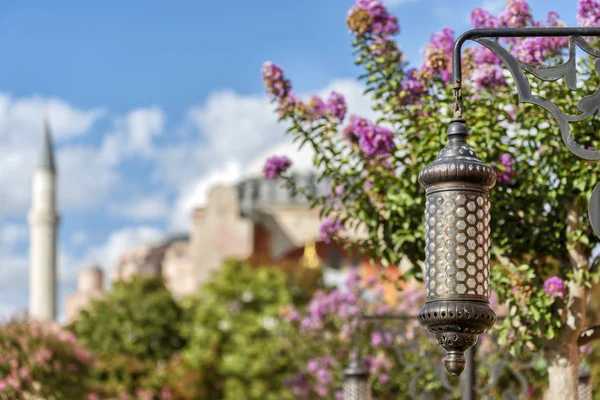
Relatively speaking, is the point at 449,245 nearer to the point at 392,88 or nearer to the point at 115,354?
the point at 392,88

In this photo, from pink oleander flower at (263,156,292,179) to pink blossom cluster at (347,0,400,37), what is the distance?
1.31 m

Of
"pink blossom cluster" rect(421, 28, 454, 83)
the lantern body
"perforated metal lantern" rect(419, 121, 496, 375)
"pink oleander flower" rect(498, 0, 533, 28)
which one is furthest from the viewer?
the lantern body

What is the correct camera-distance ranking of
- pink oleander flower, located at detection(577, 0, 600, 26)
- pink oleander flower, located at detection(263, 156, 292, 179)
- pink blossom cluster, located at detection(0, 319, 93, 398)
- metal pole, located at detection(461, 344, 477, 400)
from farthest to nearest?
pink blossom cluster, located at detection(0, 319, 93, 398) < metal pole, located at detection(461, 344, 477, 400) < pink oleander flower, located at detection(263, 156, 292, 179) < pink oleander flower, located at detection(577, 0, 600, 26)

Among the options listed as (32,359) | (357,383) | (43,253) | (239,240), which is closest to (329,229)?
(357,383)

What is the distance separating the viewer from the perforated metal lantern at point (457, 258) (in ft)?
17.2

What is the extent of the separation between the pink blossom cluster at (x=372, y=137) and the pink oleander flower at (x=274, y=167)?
0.75m

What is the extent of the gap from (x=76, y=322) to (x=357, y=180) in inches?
1453

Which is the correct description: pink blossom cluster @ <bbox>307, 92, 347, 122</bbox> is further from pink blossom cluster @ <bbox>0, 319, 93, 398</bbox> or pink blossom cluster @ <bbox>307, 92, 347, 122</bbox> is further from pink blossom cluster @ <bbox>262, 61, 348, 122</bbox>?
pink blossom cluster @ <bbox>0, 319, 93, 398</bbox>

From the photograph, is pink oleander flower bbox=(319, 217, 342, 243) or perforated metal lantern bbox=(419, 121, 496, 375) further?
pink oleander flower bbox=(319, 217, 342, 243)

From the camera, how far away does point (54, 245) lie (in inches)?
2687

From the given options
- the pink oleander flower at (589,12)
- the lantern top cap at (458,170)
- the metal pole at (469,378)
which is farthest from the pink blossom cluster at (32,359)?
the lantern top cap at (458,170)

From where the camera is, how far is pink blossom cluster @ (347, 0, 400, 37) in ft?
34.5

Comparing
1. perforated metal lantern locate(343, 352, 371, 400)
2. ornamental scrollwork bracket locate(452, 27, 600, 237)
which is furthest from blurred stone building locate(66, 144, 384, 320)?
ornamental scrollwork bracket locate(452, 27, 600, 237)

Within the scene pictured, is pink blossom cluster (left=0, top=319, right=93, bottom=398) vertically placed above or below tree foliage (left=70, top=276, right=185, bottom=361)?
below
